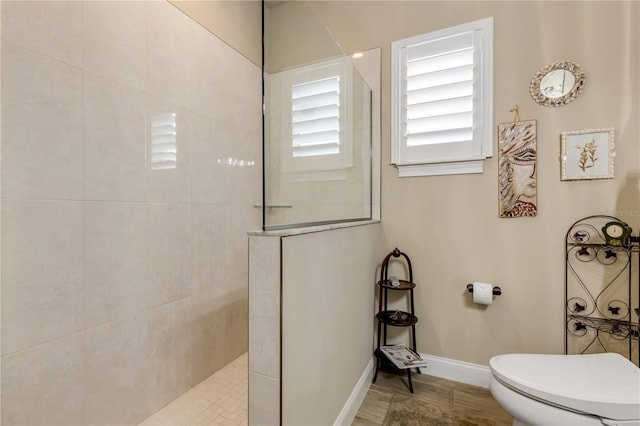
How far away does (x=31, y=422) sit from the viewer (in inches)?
42.9

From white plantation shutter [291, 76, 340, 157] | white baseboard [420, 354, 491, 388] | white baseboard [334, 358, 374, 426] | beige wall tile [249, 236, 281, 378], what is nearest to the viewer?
beige wall tile [249, 236, 281, 378]

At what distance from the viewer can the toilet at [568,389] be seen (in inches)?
39.9

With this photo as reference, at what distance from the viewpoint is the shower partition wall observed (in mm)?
1029

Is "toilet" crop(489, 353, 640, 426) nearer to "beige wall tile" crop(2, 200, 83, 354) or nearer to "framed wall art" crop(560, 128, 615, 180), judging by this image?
"framed wall art" crop(560, 128, 615, 180)

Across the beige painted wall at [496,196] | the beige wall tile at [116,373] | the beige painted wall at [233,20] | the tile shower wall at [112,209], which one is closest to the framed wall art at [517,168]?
the beige painted wall at [496,196]

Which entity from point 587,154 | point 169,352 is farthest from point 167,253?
point 587,154

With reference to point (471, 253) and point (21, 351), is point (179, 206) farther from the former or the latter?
point (471, 253)

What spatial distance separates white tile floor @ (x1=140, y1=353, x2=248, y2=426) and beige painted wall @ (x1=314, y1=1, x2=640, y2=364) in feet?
3.92

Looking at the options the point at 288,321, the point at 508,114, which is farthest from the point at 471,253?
the point at 288,321

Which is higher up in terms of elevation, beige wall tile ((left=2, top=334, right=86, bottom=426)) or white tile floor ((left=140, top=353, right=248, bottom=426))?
beige wall tile ((left=2, top=334, right=86, bottom=426))

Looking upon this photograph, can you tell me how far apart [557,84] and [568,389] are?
151 centimetres

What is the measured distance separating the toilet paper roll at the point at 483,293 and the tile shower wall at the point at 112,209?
62.9 inches

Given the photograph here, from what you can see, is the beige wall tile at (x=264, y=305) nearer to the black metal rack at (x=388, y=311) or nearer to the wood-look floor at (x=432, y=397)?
the wood-look floor at (x=432, y=397)

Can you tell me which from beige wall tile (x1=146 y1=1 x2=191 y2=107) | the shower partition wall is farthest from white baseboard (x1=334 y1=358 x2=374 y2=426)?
beige wall tile (x1=146 y1=1 x2=191 y2=107)
